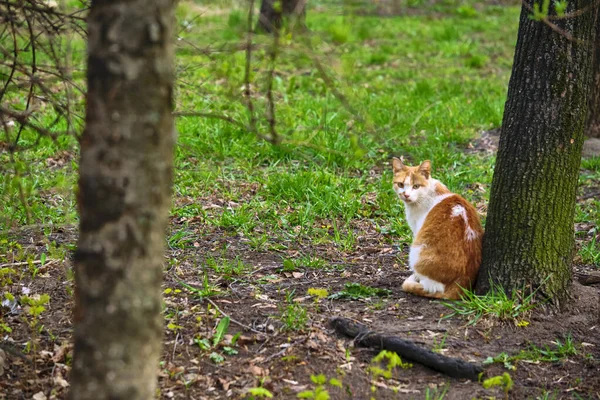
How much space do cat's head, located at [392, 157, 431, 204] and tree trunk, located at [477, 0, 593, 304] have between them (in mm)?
637

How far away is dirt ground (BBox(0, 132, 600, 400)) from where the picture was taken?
11.3 feet

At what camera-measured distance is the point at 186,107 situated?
7.62 m

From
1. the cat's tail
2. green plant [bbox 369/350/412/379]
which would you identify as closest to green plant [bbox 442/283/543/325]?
the cat's tail

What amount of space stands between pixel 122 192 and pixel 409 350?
2.02 m

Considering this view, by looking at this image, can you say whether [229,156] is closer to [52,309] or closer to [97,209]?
[52,309]

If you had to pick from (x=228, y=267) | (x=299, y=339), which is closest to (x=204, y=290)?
(x=228, y=267)

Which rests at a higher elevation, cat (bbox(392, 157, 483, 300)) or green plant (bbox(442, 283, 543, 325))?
cat (bbox(392, 157, 483, 300))

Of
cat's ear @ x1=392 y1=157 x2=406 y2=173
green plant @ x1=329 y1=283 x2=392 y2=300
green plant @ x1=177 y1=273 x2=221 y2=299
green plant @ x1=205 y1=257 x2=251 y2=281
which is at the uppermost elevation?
cat's ear @ x1=392 y1=157 x2=406 y2=173

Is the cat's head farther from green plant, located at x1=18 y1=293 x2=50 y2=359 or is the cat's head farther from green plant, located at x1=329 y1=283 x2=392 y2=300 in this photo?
green plant, located at x1=18 y1=293 x2=50 y2=359

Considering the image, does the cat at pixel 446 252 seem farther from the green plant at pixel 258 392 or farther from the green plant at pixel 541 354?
the green plant at pixel 258 392

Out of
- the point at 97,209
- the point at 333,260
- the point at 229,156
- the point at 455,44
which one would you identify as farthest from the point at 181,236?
the point at 455,44

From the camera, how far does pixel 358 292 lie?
14.3ft

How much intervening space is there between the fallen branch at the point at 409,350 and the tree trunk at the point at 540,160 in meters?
0.74

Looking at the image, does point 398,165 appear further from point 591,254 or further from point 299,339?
point 299,339
